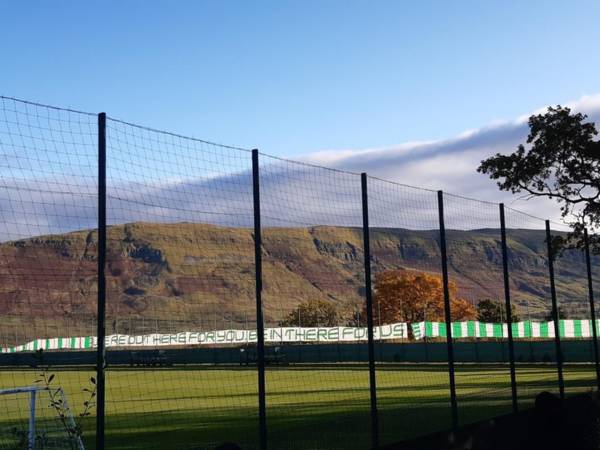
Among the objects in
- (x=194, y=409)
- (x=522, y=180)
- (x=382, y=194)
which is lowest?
(x=194, y=409)

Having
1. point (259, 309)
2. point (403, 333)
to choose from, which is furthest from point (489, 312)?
Result: point (259, 309)

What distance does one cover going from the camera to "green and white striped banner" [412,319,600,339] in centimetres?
5572

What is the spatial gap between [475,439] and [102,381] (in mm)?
3985

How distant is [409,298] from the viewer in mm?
119375

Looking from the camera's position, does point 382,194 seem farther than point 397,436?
No

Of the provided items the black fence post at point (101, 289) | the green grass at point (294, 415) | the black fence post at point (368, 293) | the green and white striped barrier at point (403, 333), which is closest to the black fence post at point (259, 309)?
the black fence post at point (368, 293)

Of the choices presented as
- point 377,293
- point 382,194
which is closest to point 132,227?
point 382,194

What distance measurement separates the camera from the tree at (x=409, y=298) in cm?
11894

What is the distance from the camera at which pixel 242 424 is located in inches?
713

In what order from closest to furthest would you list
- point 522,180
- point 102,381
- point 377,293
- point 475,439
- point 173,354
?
1. point 102,381
2. point 475,439
3. point 522,180
4. point 173,354
5. point 377,293

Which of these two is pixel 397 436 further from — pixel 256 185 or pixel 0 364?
pixel 0 364

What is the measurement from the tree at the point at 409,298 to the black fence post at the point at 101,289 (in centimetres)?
10999

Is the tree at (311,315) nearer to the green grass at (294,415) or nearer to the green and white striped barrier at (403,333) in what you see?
the green and white striped barrier at (403,333)

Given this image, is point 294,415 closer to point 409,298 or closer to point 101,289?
point 101,289
